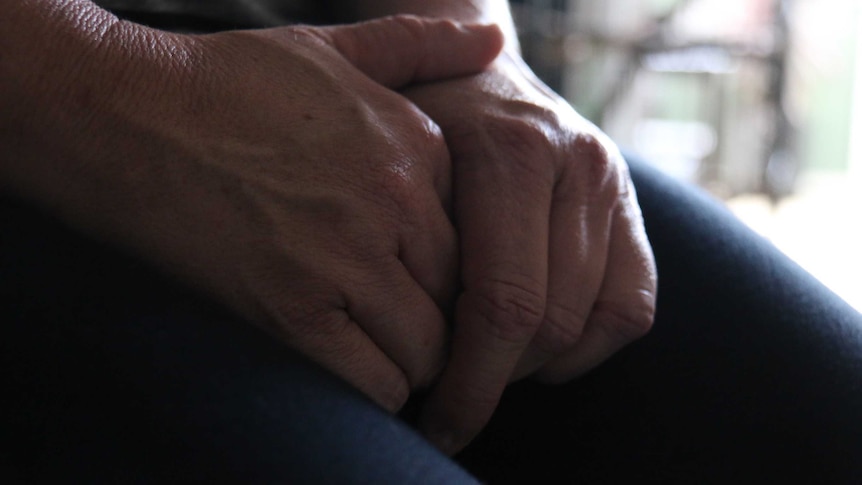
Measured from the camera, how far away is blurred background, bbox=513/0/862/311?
147 inches

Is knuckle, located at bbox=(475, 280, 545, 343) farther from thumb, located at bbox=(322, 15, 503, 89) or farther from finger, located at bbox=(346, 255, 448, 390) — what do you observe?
thumb, located at bbox=(322, 15, 503, 89)

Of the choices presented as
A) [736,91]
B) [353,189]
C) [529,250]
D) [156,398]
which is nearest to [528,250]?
[529,250]

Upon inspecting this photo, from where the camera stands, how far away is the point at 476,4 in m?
0.74

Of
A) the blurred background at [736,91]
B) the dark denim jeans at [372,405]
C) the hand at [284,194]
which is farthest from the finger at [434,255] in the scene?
the blurred background at [736,91]

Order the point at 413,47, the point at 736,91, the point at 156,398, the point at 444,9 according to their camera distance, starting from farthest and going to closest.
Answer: the point at 736,91
the point at 444,9
the point at 413,47
the point at 156,398

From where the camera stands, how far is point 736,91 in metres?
4.04

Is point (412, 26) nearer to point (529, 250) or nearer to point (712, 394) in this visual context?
point (529, 250)

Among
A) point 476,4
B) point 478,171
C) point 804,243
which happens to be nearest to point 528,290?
point 478,171

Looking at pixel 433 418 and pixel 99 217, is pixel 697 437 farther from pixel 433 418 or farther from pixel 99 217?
pixel 99 217

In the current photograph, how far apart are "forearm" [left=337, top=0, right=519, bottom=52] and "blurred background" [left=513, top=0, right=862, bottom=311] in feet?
9.04

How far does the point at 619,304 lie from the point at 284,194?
0.72ft

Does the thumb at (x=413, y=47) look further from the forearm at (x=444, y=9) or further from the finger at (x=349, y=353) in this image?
the finger at (x=349, y=353)

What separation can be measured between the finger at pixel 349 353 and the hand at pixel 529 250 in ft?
0.18

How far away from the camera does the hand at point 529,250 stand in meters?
0.52
